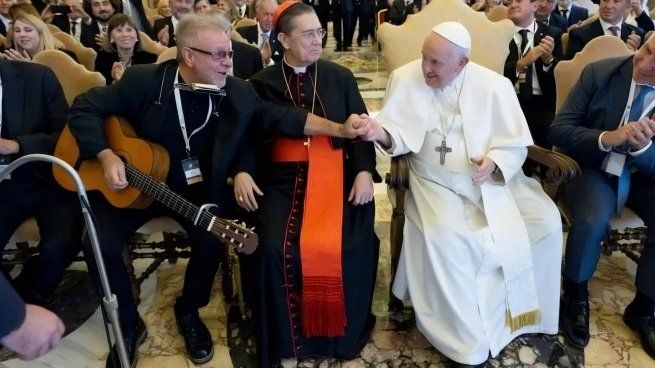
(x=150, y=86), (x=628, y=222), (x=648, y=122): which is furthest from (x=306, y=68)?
(x=628, y=222)

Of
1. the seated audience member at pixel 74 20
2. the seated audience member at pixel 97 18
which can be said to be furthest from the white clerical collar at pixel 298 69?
the seated audience member at pixel 74 20

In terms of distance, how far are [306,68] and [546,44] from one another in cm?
183

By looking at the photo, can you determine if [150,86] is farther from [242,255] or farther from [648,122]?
[648,122]

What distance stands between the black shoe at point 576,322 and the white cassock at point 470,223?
0.09 m

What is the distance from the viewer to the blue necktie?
2602 millimetres

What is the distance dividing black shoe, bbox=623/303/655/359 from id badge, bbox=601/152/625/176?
701 mm

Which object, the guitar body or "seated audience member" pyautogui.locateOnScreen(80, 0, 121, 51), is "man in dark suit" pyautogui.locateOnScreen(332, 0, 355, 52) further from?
the guitar body

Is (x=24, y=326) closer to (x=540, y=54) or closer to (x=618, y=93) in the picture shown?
(x=618, y=93)

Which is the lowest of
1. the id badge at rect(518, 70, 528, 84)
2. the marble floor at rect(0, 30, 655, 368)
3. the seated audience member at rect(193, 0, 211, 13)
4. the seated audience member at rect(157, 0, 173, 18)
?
the marble floor at rect(0, 30, 655, 368)

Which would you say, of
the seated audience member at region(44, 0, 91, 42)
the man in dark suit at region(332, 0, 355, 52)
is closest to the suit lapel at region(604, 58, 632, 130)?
the seated audience member at region(44, 0, 91, 42)

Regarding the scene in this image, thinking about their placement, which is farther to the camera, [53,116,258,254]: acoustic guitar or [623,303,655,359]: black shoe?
[623,303,655,359]: black shoe

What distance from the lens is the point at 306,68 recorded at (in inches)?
109

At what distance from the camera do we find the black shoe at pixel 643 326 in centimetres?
245

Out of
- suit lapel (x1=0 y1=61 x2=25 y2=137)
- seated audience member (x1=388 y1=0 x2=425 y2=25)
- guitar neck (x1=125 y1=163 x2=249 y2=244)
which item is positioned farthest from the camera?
seated audience member (x1=388 y1=0 x2=425 y2=25)
